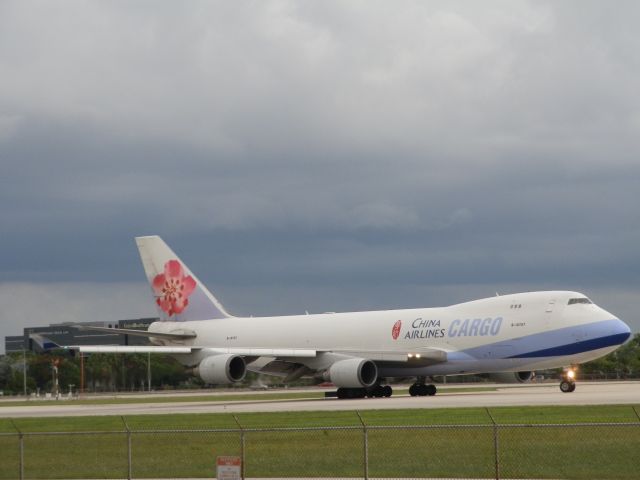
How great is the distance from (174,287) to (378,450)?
1811 inches

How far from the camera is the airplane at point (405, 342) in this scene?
55.2 m

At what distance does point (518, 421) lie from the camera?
34.7m

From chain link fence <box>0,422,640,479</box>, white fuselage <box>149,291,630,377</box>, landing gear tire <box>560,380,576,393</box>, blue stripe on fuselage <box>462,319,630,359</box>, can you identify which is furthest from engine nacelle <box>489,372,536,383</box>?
chain link fence <box>0,422,640,479</box>

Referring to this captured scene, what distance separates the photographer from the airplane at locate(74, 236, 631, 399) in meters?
55.2

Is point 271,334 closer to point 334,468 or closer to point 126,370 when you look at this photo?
point 334,468

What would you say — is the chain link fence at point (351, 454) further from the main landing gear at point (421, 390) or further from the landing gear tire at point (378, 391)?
the main landing gear at point (421, 390)

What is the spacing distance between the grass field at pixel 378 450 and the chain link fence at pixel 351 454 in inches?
1.0

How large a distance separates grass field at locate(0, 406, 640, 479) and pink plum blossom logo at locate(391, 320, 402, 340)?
71.6 ft

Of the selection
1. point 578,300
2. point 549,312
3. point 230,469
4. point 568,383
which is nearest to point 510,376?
point 568,383

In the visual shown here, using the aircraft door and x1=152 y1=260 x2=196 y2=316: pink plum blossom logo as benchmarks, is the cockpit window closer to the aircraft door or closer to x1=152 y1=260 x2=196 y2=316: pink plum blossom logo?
the aircraft door

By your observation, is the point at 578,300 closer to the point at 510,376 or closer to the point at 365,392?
the point at 510,376

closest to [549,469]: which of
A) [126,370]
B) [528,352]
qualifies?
[528,352]

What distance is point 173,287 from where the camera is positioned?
73562 mm

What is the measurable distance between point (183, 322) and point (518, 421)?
41.0 meters
